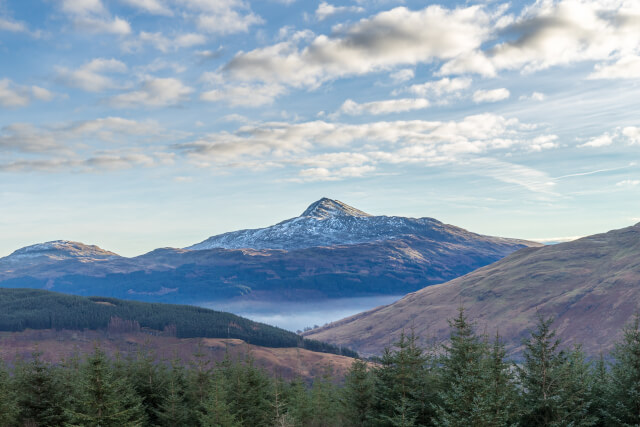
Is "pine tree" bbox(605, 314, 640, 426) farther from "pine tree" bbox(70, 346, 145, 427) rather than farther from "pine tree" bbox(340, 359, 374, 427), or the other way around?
"pine tree" bbox(70, 346, 145, 427)

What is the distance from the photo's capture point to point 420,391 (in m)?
47.1

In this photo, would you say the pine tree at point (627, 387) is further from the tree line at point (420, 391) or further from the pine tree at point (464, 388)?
A: the pine tree at point (464, 388)

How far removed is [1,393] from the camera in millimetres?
45750

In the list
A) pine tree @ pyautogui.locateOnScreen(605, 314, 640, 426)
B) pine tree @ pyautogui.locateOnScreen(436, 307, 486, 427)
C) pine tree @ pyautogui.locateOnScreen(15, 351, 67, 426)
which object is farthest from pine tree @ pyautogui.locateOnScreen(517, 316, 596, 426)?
pine tree @ pyautogui.locateOnScreen(15, 351, 67, 426)

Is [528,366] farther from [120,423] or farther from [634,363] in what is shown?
[120,423]

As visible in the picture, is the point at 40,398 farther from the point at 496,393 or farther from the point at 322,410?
the point at 496,393

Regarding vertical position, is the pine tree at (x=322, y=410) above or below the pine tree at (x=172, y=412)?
below

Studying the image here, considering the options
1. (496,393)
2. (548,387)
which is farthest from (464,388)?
(548,387)

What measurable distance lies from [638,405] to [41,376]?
56.8 m

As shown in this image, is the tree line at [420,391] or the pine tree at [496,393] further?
the tree line at [420,391]

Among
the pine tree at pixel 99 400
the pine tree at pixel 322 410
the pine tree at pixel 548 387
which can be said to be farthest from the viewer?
the pine tree at pixel 322 410

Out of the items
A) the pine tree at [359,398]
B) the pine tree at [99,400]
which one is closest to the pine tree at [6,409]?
the pine tree at [99,400]

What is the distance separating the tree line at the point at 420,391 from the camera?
38.6 meters

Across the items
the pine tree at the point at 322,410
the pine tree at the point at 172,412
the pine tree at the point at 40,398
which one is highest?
the pine tree at the point at 40,398
